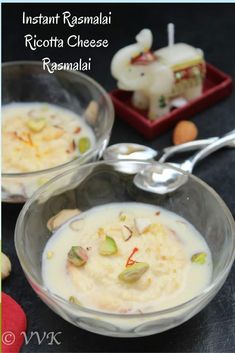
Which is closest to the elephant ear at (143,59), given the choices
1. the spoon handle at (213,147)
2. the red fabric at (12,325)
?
the spoon handle at (213,147)

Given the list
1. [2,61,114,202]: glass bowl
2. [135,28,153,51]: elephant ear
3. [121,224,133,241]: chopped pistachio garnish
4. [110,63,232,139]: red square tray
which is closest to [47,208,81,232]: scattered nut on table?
[121,224,133,241]: chopped pistachio garnish

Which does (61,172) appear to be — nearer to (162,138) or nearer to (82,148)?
(82,148)

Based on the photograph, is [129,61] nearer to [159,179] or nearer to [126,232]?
[159,179]

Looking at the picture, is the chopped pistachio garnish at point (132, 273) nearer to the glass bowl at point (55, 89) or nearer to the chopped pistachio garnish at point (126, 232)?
the chopped pistachio garnish at point (126, 232)

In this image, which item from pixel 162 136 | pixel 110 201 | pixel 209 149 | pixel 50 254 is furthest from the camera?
pixel 162 136

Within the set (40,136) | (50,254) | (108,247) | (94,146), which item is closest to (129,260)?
(108,247)

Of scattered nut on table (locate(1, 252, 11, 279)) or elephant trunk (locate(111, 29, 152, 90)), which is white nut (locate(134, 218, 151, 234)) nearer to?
scattered nut on table (locate(1, 252, 11, 279))

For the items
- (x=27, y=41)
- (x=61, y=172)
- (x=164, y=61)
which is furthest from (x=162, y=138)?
(x=27, y=41)
